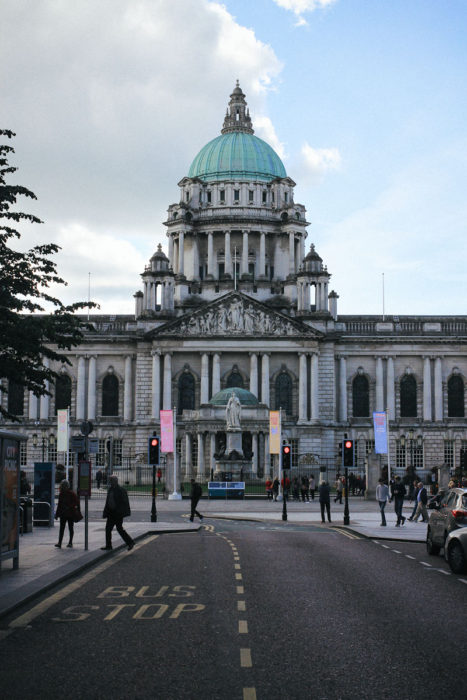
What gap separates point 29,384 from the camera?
25.5 m

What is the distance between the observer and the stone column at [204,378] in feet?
269

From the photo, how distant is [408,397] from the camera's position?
86.9m

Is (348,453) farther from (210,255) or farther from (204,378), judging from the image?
(210,255)

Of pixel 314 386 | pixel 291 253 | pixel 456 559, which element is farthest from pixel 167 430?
pixel 291 253

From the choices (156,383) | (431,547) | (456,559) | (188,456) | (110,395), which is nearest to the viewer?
(456,559)

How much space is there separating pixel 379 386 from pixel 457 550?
64.5 m

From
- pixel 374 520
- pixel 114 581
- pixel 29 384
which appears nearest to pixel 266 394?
pixel 374 520

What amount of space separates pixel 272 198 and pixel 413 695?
306 ft

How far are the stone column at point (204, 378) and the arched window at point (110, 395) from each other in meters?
9.38

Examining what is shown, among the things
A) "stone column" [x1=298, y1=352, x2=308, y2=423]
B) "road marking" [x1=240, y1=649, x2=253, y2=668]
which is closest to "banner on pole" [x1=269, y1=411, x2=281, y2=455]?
"stone column" [x1=298, y1=352, x2=308, y2=423]

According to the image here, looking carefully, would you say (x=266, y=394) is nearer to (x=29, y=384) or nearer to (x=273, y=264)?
(x=273, y=264)

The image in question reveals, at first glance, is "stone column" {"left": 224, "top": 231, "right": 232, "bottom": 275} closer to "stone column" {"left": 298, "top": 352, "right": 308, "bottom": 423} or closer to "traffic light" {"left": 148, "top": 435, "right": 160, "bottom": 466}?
"stone column" {"left": 298, "top": 352, "right": 308, "bottom": 423}

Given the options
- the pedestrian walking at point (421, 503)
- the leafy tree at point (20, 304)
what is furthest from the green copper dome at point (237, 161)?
the leafy tree at point (20, 304)

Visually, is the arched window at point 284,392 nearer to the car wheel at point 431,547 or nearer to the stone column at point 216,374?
the stone column at point 216,374
